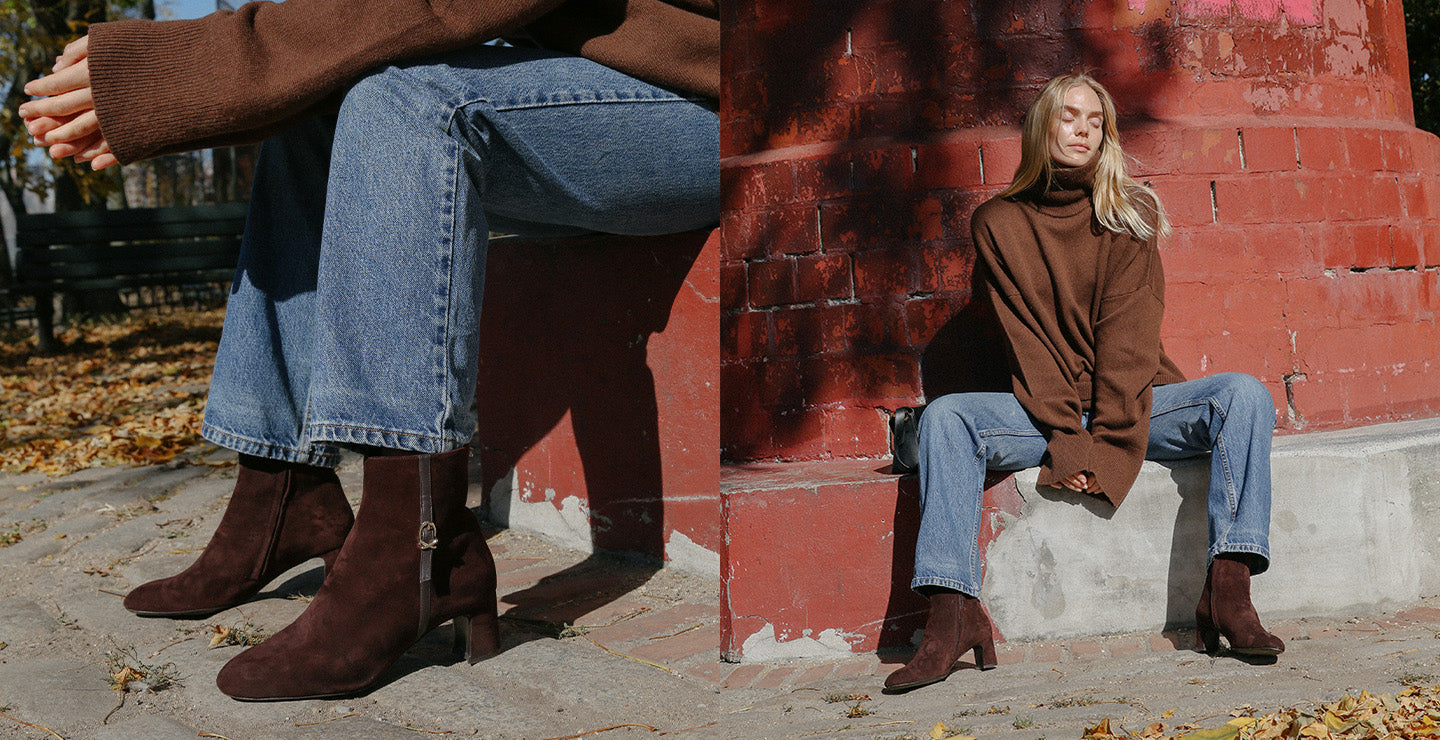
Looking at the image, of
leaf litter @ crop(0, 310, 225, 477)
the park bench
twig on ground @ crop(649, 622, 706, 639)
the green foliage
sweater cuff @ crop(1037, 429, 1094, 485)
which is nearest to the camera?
sweater cuff @ crop(1037, 429, 1094, 485)

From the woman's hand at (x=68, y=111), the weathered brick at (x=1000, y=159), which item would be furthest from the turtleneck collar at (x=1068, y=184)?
the woman's hand at (x=68, y=111)

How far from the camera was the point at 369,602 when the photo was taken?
6.26 feet

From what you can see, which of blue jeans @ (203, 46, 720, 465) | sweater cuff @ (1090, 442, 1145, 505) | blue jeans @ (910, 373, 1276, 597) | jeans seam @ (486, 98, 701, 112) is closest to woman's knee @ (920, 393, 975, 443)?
blue jeans @ (910, 373, 1276, 597)

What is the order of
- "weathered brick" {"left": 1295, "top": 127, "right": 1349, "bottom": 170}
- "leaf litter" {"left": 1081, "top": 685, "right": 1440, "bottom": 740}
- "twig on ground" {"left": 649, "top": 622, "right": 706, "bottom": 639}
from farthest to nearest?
"weathered brick" {"left": 1295, "top": 127, "right": 1349, "bottom": 170} → "twig on ground" {"left": 649, "top": 622, "right": 706, "bottom": 639} → "leaf litter" {"left": 1081, "top": 685, "right": 1440, "bottom": 740}

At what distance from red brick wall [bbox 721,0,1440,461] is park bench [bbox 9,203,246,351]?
25.6 ft

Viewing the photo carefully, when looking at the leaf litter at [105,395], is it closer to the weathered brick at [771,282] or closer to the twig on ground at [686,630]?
the twig on ground at [686,630]

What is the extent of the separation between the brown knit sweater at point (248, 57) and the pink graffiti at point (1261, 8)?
1.52 meters

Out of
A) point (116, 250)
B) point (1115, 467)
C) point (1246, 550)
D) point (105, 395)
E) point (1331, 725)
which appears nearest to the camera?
point (1331, 725)

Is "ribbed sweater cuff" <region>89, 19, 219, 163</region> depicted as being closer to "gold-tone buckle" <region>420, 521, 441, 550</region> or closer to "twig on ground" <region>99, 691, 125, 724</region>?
"gold-tone buckle" <region>420, 521, 441, 550</region>

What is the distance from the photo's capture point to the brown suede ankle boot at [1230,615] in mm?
2006

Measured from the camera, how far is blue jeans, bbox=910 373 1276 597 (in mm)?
2098

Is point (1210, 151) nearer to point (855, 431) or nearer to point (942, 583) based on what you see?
point (855, 431)

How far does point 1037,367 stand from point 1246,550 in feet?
1.71

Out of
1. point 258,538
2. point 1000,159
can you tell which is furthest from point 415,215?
point 1000,159
